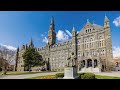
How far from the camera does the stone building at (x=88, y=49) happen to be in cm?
2687

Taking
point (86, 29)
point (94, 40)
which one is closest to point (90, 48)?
point (94, 40)

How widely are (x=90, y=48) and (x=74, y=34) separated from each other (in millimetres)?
5290

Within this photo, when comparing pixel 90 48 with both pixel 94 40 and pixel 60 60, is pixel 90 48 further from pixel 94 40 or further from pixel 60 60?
pixel 60 60

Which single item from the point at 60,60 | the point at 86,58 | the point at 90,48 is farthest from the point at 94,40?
the point at 60,60

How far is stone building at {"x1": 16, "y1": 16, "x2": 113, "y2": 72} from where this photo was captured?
2687 cm

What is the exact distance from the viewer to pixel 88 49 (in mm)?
30328

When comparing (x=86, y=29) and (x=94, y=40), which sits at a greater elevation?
(x=86, y=29)
